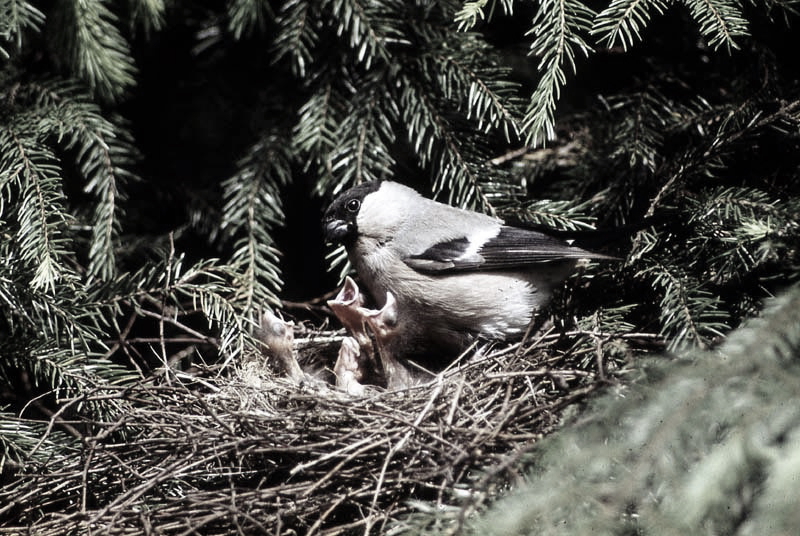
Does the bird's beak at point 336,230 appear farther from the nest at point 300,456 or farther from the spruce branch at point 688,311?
the spruce branch at point 688,311

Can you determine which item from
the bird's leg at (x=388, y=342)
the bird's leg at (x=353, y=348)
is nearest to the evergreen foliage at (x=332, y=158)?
the bird's leg at (x=353, y=348)

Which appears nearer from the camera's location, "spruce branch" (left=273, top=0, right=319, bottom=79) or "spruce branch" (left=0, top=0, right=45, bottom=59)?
"spruce branch" (left=0, top=0, right=45, bottom=59)

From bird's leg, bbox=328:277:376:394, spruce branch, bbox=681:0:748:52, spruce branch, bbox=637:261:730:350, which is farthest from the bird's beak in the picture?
spruce branch, bbox=681:0:748:52

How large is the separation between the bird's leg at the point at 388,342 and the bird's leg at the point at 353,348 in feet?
0.12

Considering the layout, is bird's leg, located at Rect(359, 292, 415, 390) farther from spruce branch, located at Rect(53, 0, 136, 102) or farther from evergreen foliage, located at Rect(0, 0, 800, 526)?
spruce branch, located at Rect(53, 0, 136, 102)

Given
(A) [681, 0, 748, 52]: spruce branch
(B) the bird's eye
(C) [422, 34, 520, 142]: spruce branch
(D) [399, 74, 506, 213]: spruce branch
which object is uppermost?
(A) [681, 0, 748, 52]: spruce branch

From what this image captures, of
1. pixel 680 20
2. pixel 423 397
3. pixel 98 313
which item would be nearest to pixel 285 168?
pixel 98 313

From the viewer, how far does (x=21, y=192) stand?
243 cm

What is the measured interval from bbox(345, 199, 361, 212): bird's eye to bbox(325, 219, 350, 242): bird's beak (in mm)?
62

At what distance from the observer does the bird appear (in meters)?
2.79

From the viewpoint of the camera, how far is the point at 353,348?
2.81 metres

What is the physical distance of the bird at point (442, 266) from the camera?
279cm

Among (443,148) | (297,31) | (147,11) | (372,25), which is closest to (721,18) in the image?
(443,148)

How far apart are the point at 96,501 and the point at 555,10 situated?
6.47ft
